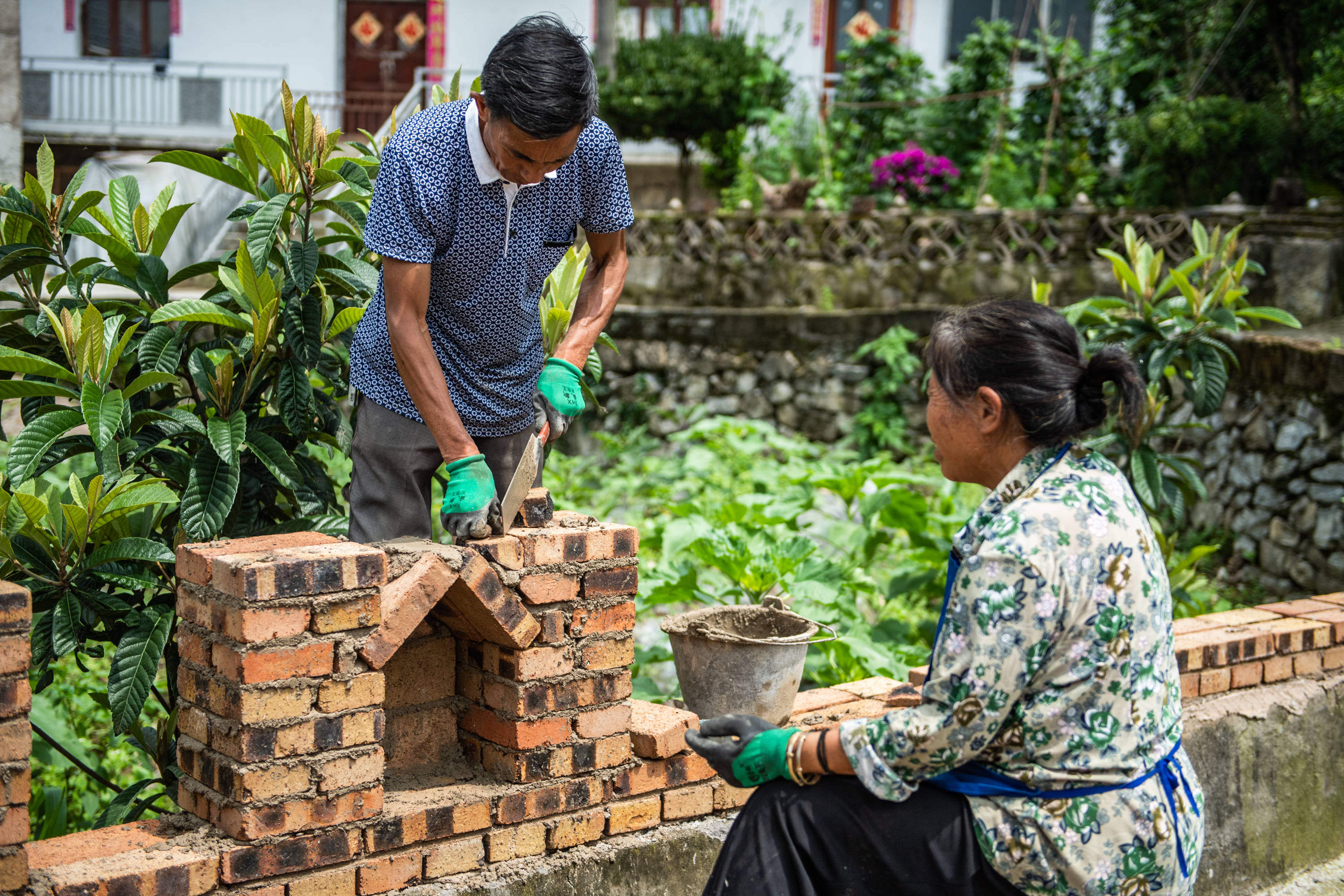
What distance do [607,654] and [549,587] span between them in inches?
9.1

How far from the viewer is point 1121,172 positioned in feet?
37.0

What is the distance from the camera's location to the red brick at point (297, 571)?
6.90ft

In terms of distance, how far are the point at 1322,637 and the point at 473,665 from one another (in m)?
3.03

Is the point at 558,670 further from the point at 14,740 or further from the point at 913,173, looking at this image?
the point at 913,173

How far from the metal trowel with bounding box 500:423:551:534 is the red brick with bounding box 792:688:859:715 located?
1032 mm

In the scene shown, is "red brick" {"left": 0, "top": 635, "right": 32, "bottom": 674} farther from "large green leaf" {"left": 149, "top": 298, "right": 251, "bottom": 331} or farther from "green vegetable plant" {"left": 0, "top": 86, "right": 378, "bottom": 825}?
"large green leaf" {"left": 149, "top": 298, "right": 251, "bottom": 331}

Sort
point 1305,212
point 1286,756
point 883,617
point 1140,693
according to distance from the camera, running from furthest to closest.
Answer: point 1305,212 → point 883,617 → point 1286,756 → point 1140,693

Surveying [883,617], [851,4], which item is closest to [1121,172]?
[851,4]

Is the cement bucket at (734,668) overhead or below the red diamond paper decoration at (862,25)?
below

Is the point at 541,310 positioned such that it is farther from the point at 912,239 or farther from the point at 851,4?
the point at 851,4

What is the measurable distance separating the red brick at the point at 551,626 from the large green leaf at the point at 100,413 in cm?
93

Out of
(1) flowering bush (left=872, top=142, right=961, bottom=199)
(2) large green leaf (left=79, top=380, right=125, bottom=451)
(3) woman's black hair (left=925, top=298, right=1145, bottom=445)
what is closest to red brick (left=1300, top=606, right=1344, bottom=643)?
(3) woman's black hair (left=925, top=298, right=1145, bottom=445)

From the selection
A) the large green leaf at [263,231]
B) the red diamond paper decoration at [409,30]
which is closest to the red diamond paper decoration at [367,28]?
the red diamond paper decoration at [409,30]

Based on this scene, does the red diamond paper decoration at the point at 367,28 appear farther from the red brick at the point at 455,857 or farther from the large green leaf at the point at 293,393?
the red brick at the point at 455,857
